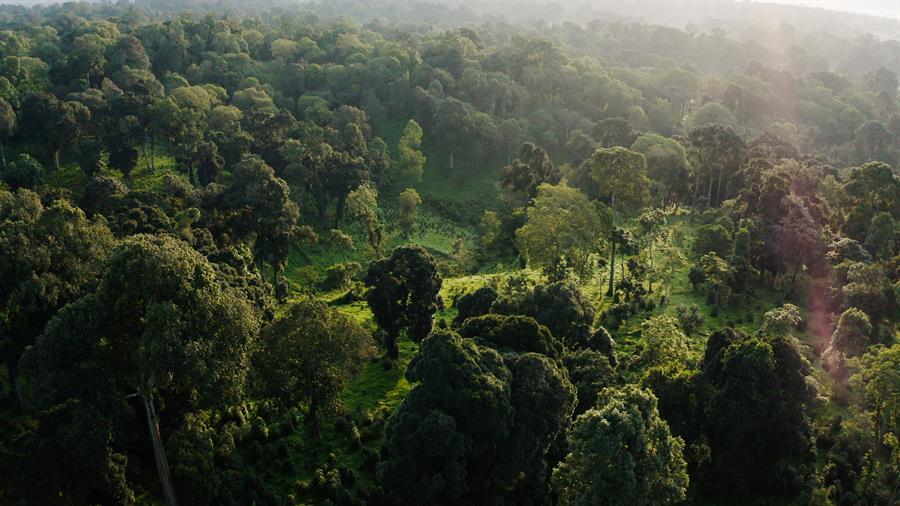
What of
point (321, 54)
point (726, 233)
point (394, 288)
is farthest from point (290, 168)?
point (321, 54)

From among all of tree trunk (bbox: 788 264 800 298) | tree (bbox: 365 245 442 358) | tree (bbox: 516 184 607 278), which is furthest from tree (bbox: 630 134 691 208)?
tree (bbox: 365 245 442 358)

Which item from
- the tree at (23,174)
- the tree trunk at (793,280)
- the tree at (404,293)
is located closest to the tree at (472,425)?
the tree at (404,293)

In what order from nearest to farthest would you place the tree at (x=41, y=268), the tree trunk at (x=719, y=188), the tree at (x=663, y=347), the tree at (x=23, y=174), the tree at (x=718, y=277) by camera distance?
the tree at (x=41, y=268), the tree at (x=663, y=347), the tree at (x=718, y=277), the tree at (x=23, y=174), the tree trunk at (x=719, y=188)

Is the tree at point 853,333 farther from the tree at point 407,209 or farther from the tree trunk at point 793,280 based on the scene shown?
the tree at point 407,209

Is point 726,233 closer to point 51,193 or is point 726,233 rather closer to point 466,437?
point 466,437

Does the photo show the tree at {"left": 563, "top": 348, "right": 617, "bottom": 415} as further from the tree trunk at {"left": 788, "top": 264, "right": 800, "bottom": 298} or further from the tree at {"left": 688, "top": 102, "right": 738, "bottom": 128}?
the tree at {"left": 688, "top": 102, "right": 738, "bottom": 128}

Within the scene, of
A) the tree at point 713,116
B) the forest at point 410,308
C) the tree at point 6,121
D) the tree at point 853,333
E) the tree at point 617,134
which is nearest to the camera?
the forest at point 410,308

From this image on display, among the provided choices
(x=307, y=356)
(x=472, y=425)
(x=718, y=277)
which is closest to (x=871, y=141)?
(x=718, y=277)
